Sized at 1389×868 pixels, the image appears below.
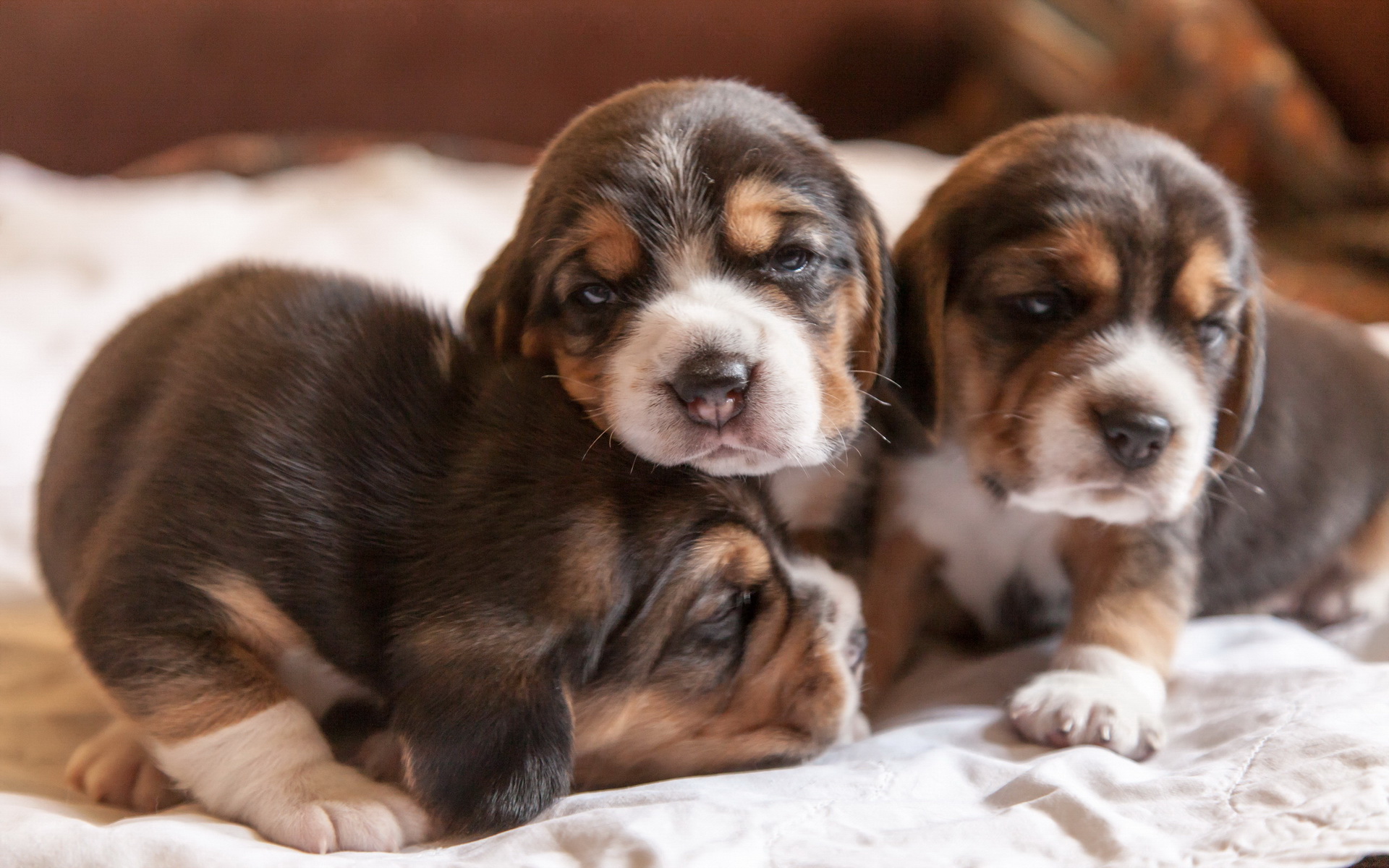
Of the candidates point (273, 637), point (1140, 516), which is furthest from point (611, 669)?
Answer: point (1140, 516)

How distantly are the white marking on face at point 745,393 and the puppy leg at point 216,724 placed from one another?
942 mm

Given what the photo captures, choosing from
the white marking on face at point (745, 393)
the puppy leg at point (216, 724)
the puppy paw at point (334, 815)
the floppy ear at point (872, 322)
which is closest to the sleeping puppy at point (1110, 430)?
the floppy ear at point (872, 322)

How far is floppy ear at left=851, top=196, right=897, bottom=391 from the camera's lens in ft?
10.5

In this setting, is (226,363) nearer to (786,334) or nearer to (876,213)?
(786,334)

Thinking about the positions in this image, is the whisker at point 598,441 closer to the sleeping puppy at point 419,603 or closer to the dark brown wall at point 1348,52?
the sleeping puppy at point 419,603

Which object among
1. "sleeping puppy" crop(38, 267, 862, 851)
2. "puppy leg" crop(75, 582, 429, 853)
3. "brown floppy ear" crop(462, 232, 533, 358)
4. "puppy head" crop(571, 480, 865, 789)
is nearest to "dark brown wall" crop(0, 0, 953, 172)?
"brown floppy ear" crop(462, 232, 533, 358)

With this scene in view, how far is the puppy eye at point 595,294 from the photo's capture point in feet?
9.68

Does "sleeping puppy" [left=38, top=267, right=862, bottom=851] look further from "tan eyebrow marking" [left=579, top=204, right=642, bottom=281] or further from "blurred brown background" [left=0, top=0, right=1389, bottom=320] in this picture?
"blurred brown background" [left=0, top=0, right=1389, bottom=320]

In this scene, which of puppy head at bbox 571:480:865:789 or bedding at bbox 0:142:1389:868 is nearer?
bedding at bbox 0:142:1389:868

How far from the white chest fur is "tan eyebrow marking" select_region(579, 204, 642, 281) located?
117cm

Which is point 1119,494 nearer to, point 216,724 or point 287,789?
point 287,789

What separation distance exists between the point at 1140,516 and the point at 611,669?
1.46 meters

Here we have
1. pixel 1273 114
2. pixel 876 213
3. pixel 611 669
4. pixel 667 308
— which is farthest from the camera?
pixel 1273 114

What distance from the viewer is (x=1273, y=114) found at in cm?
597
